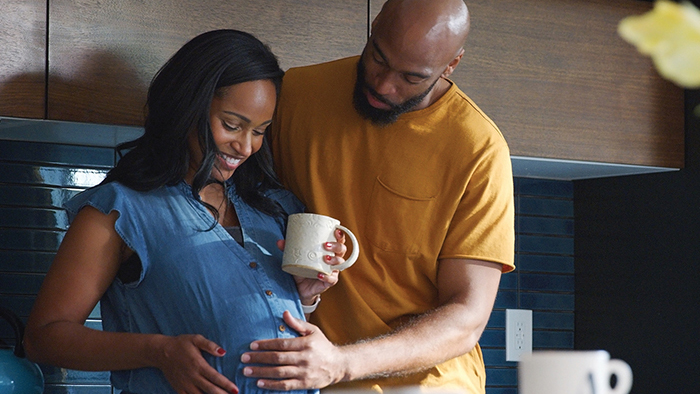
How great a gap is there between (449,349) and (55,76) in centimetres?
96

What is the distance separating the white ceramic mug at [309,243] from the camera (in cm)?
136

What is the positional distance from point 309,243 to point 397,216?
32cm

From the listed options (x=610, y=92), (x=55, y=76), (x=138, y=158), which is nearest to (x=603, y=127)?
(x=610, y=92)

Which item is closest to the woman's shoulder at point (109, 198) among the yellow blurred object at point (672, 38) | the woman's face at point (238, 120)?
the woman's face at point (238, 120)

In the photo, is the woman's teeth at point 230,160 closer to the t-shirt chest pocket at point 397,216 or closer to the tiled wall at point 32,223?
the t-shirt chest pocket at point 397,216

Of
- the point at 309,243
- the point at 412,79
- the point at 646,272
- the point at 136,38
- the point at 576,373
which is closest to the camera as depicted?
the point at 576,373

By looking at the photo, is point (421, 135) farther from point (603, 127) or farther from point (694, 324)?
point (694, 324)

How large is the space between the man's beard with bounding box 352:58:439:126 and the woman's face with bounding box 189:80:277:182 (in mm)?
253

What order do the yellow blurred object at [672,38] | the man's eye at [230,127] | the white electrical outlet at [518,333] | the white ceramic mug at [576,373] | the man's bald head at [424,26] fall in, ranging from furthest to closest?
the white electrical outlet at [518,333]
the man's bald head at [424,26]
the man's eye at [230,127]
the white ceramic mug at [576,373]
the yellow blurred object at [672,38]

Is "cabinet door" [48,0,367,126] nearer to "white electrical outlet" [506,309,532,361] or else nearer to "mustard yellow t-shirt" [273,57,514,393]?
"mustard yellow t-shirt" [273,57,514,393]

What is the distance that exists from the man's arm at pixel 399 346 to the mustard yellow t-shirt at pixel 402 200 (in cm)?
5

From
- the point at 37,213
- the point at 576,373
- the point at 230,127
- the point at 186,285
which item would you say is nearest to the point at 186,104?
the point at 230,127

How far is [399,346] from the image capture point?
1.47 meters

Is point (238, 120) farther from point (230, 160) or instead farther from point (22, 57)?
point (22, 57)
